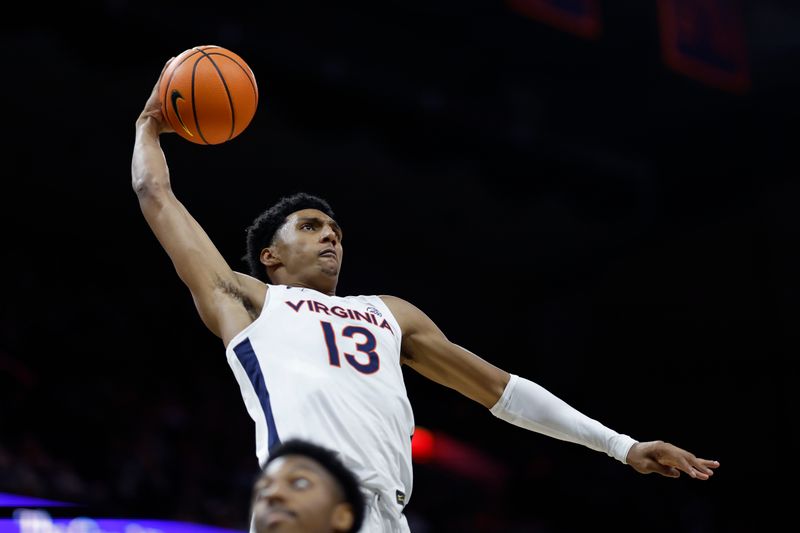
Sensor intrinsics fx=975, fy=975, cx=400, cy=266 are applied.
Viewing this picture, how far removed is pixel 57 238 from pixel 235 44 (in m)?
3.56

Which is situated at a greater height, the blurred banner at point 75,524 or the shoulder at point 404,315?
the shoulder at point 404,315

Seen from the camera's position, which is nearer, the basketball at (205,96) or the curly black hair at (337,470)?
the curly black hair at (337,470)

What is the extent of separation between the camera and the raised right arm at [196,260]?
3133mm

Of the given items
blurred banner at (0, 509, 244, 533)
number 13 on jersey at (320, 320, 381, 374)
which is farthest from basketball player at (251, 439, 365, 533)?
blurred banner at (0, 509, 244, 533)

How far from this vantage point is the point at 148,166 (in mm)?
3273

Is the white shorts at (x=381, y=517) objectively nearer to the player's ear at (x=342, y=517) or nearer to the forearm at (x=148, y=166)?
the player's ear at (x=342, y=517)

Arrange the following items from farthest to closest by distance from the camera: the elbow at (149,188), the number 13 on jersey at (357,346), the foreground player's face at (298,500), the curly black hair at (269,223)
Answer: the curly black hair at (269,223) → the elbow at (149,188) → the number 13 on jersey at (357,346) → the foreground player's face at (298,500)

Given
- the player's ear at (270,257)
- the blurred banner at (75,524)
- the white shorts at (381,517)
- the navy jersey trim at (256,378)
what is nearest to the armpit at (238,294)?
the navy jersey trim at (256,378)

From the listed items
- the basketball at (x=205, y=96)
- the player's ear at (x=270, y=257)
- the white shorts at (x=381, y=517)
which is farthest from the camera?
the player's ear at (x=270, y=257)

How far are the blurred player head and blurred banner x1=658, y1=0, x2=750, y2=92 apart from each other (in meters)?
6.07

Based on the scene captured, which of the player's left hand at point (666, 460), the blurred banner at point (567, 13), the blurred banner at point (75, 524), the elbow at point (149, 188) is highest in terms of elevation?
the blurred banner at point (567, 13)

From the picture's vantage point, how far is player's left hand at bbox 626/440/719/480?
3148 millimetres

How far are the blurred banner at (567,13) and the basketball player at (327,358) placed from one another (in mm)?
5100

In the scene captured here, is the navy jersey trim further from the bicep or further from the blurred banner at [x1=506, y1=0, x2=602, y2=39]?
the blurred banner at [x1=506, y1=0, x2=602, y2=39]
